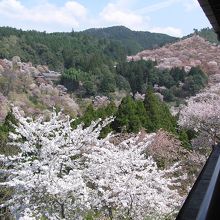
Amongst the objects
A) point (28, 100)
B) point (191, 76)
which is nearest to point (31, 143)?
point (28, 100)

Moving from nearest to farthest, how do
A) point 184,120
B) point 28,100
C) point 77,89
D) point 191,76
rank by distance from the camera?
point 184,120 → point 28,100 → point 191,76 → point 77,89

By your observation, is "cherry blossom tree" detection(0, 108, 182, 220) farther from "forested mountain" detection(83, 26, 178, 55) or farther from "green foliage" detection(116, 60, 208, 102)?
"forested mountain" detection(83, 26, 178, 55)

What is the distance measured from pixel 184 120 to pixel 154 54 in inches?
2486

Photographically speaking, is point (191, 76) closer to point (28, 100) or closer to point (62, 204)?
point (28, 100)

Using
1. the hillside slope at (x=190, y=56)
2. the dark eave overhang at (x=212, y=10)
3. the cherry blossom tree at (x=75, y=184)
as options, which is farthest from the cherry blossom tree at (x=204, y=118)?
the hillside slope at (x=190, y=56)

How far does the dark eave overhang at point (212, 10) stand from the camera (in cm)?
151

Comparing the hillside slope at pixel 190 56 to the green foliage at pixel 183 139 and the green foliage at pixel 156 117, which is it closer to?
the green foliage at pixel 156 117

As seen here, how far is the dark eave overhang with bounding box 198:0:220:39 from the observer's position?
4.95ft

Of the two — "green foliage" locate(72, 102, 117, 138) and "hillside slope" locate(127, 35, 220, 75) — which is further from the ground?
"hillside slope" locate(127, 35, 220, 75)

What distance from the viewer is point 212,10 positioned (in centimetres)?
163

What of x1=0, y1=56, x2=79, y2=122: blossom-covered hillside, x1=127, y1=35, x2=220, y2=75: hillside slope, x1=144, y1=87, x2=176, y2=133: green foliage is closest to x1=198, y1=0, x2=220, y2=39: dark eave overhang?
x1=144, y1=87, x2=176, y2=133: green foliage

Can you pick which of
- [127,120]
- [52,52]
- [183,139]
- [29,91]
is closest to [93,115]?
[127,120]

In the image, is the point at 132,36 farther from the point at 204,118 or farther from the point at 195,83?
the point at 204,118

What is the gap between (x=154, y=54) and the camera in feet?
273
